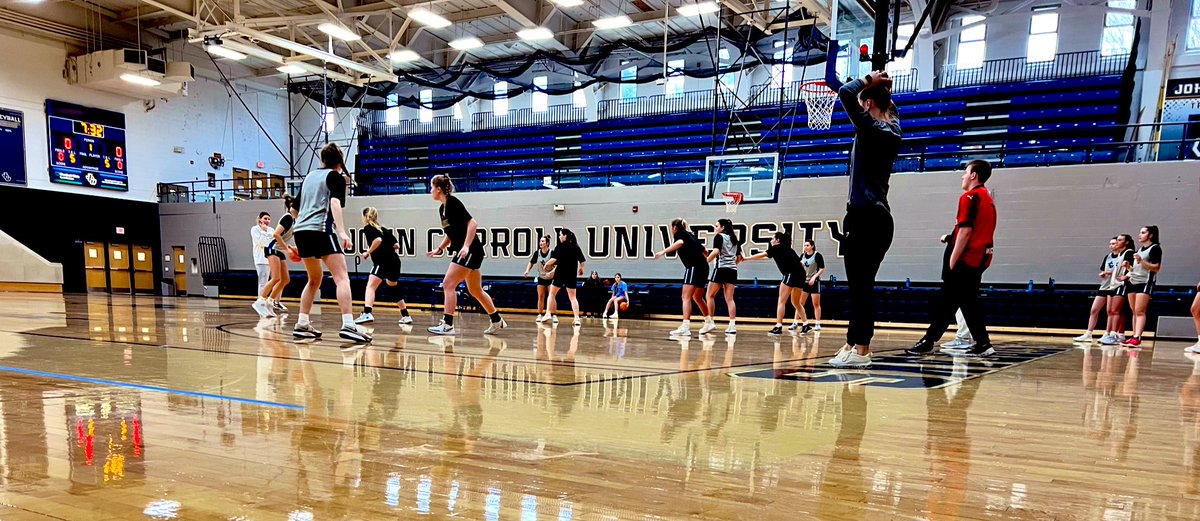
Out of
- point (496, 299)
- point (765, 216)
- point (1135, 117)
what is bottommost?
point (496, 299)

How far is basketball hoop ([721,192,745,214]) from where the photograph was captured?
45.1ft

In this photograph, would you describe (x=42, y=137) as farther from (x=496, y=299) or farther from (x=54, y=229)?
(x=496, y=299)

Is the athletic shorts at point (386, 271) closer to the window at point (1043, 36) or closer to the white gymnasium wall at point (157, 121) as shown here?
the white gymnasium wall at point (157, 121)

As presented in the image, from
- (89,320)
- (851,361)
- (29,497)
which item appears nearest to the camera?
(29,497)

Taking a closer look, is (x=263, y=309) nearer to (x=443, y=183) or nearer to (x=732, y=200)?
(x=443, y=183)

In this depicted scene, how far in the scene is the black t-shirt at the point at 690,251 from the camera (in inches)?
308

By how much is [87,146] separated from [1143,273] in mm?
25840

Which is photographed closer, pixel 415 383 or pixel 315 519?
pixel 315 519

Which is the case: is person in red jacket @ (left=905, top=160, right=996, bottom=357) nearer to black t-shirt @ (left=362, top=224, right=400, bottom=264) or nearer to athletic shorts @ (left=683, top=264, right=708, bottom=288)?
athletic shorts @ (left=683, top=264, right=708, bottom=288)

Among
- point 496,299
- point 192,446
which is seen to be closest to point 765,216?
point 496,299

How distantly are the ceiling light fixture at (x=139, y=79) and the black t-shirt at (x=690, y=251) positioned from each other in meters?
19.4

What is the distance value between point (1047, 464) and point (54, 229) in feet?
81.6

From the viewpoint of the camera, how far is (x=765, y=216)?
13.8 meters

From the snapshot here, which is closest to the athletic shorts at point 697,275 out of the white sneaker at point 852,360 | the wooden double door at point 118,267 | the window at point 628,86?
the white sneaker at point 852,360
